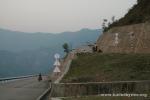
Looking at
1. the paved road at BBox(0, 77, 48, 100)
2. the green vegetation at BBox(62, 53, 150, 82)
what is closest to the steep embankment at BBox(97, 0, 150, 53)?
the green vegetation at BBox(62, 53, 150, 82)

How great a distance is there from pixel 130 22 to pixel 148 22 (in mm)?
7386

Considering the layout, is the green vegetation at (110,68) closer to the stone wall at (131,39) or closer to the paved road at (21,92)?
the paved road at (21,92)

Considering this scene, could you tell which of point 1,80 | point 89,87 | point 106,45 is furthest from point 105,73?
point 106,45

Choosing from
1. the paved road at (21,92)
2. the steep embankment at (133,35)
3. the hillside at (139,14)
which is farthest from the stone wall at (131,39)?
the paved road at (21,92)

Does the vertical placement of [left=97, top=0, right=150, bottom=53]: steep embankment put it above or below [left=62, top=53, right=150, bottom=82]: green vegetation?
above

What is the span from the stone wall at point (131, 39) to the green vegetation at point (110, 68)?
9922mm

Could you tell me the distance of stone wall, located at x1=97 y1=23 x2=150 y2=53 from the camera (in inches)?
1849

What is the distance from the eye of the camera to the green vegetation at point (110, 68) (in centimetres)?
2800

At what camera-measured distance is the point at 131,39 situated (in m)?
49.5

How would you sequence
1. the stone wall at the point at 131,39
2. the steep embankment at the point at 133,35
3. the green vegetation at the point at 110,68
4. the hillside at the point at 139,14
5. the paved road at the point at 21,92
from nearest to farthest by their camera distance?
the green vegetation at the point at 110,68
the paved road at the point at 21,92
the stone wall at the point at 131,39
the steep embankment at the point at 133,35
the hillside at the point at 139,14

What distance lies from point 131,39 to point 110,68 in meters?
19.0

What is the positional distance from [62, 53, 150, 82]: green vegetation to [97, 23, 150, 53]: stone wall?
9922 mm

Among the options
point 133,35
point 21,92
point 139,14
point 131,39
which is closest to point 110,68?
point 21,92

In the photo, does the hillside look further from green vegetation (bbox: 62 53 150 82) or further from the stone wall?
green vegetation (bbox: 62 53 150 82)
